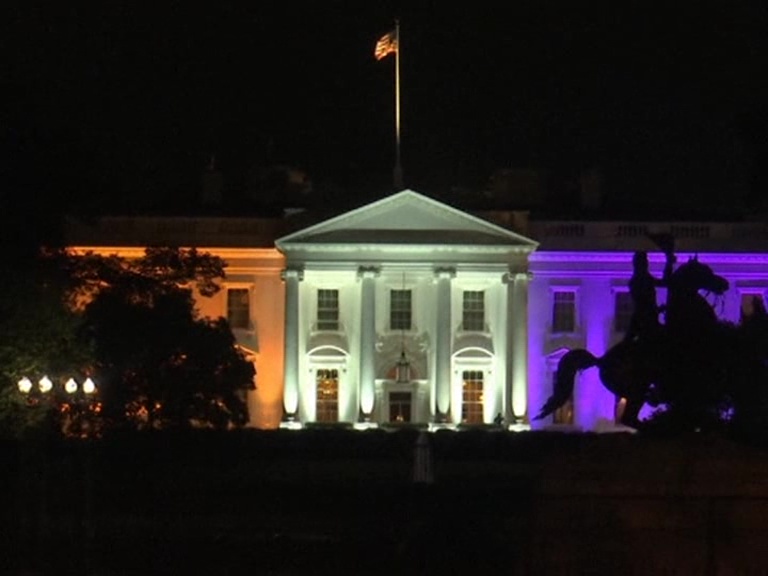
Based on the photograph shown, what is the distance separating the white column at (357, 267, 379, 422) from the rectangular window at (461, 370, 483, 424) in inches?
147

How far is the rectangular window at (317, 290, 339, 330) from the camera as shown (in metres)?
70.5

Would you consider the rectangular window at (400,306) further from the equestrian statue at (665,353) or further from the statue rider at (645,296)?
the equestrian statue at (665,353)

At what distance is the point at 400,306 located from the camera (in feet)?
233

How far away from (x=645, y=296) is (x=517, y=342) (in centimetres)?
5024

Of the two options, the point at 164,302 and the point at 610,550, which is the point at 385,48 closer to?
the point at 164,302

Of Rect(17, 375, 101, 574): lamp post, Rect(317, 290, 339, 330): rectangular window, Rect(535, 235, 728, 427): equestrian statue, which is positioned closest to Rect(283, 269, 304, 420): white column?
Rect(317, 290, 339, 330): rectangular window

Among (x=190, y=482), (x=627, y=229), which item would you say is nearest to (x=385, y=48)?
(x=627, y=229)

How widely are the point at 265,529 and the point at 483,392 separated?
145 feet

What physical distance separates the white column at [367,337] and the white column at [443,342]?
2.48 m

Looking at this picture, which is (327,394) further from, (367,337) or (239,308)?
(239,308)

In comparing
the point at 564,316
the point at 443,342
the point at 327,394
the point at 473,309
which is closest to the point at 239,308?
the point at 327,394

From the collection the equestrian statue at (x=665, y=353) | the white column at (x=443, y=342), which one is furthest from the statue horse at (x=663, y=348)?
the white column at (x=443, y=342)

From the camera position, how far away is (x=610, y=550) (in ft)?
46.0

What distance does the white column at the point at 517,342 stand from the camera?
6856cm
